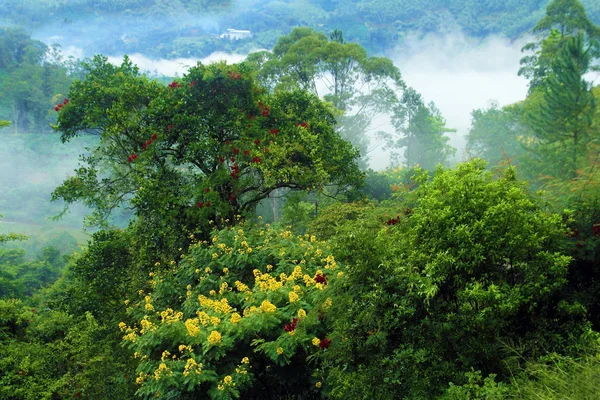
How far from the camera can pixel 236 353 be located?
4.93 metres

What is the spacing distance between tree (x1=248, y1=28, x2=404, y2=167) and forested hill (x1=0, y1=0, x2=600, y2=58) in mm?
44885

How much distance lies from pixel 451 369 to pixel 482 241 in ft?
3.54

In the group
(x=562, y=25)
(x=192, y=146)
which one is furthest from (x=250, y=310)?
(x=562, y=25)

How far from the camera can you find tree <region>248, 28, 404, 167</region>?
81.7ft

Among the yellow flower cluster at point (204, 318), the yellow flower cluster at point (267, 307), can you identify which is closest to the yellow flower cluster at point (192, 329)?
the yellow flower cluster at point (204, 318)

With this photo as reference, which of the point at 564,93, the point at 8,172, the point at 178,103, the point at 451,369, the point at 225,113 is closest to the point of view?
the point at 451,369

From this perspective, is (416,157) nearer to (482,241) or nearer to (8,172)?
(482,241)

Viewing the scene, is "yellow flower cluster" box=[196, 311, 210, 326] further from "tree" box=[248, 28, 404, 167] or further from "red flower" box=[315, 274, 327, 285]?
"tree" box=[248, 28, 404, 167]

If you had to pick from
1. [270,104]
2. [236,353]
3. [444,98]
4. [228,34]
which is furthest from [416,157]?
A: [228,34]

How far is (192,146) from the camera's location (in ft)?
33.6

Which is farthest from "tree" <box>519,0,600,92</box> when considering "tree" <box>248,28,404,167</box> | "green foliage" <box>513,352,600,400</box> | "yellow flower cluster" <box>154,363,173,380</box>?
"yellow flower cluster" <box>154,363,173,380</box>

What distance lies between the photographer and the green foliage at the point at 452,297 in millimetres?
3805

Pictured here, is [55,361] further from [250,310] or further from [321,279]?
[321,279]

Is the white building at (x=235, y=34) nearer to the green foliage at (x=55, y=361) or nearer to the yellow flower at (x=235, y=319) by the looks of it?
the green foliage at (x=55, y=361)
